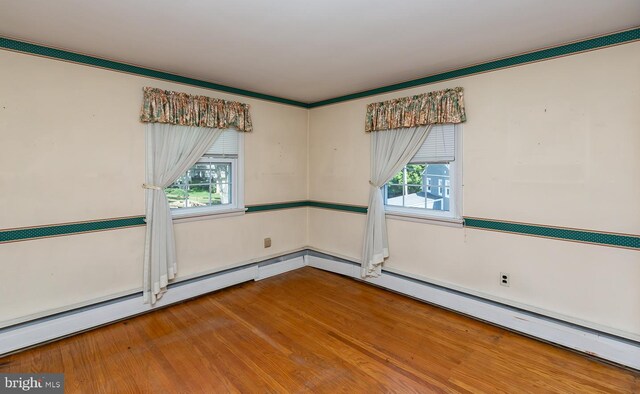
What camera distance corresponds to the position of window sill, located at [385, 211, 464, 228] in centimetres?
325

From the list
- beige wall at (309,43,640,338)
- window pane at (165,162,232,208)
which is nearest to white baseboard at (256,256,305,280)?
window pane at (165,162,232,208)

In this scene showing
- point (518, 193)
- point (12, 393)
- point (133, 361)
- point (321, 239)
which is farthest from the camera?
point (321, 239)

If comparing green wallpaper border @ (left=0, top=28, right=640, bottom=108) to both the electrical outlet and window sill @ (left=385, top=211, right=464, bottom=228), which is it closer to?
window sill @ (left=385, top=211, right=464, bottom=228)

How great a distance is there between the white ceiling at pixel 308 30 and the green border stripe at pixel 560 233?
1571mm

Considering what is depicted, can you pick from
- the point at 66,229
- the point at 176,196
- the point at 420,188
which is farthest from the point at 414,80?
the point at 66,229

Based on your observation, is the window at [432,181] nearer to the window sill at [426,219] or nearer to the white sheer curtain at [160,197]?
the window sill at [426,219]

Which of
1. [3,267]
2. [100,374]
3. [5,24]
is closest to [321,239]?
[100,374]

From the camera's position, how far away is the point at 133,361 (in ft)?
7.93

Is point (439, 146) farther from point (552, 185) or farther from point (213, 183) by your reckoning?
point (213, 183)

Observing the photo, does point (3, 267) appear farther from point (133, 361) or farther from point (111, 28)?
point (111, 28)

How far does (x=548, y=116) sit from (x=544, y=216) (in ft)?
2.88

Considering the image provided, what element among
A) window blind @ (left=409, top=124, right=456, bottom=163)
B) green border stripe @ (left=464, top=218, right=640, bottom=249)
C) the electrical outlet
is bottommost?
the electrical outlet

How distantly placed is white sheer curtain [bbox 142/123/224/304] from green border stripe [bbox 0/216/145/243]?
190 mm

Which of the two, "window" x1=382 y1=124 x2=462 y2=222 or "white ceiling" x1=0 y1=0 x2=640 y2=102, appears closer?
"white ceiling" x1=0 y1=0 x2=640 y2=102
